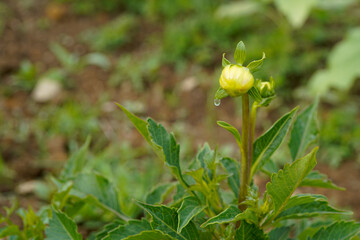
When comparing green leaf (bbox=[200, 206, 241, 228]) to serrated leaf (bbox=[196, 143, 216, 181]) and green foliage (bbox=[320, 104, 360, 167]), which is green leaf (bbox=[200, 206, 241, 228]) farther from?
green foliage (bbox=[320, 104, 360, 167])

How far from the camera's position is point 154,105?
290 centimetres

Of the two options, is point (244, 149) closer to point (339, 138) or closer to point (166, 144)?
point (166, 144)

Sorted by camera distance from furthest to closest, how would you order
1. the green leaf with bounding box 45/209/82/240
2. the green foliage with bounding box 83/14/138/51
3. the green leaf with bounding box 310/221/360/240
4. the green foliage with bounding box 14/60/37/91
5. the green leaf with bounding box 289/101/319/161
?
1. the green foliage with bounding box 83/14/138/51
2. the green foliage with bounding box 14/60/37/91
3. the green leaf with bounding box 289/101/319/161
4. the green leaf with bounding box 45/209/82/240
5. the green leaf with bounding box 310/221/360/240

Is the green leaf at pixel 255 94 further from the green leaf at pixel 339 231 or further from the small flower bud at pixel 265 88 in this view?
the green leaf at pixel 339 231

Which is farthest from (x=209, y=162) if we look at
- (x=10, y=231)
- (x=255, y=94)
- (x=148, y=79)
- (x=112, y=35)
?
(x=112, y=35)

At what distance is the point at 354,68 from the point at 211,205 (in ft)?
6.26

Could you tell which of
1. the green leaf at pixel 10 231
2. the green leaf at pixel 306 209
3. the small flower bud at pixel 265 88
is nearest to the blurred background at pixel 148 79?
the green leaf at pixel 10 231

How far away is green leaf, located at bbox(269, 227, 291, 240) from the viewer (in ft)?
3.26

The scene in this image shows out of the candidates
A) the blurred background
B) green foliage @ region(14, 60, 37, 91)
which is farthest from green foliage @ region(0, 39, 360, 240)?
green foliage @ region(14, 60, 37, 91)

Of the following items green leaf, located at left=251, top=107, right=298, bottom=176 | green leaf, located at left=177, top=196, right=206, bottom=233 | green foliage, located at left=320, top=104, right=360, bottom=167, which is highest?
green leaf, located at left=251, top=107, right=298, bottom=176

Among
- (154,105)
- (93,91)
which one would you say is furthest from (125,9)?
(154,105)

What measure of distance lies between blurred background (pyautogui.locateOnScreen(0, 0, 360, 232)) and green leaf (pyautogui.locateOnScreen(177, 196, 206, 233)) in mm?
991

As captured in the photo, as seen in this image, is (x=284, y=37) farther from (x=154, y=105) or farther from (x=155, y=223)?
(x=155, y=223)

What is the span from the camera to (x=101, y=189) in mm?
1147
